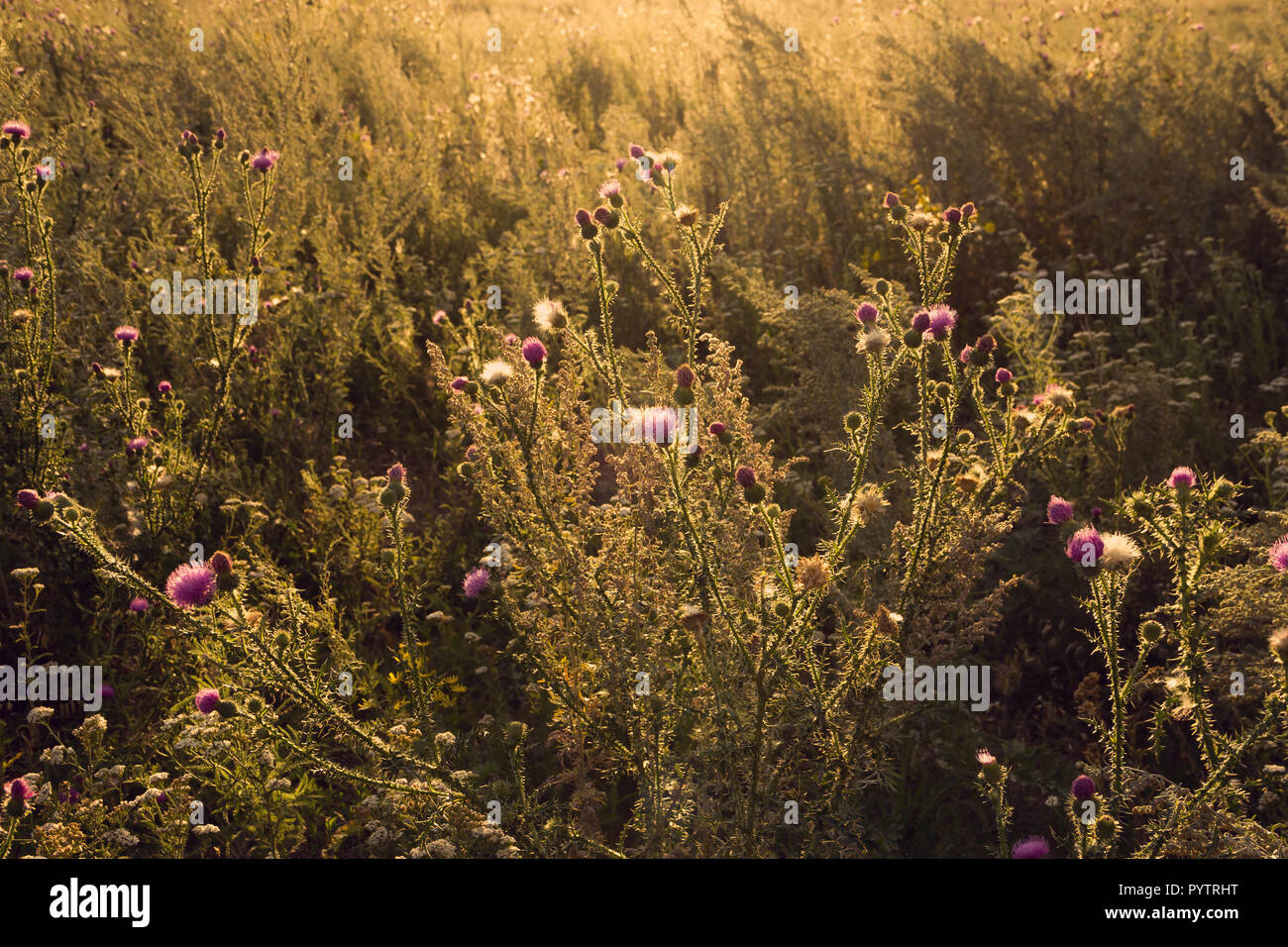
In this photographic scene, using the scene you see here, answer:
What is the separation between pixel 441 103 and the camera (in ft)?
21.0

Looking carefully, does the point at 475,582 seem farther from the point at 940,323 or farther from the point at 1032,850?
the point at 1032,850

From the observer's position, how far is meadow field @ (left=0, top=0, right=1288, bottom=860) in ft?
6.25

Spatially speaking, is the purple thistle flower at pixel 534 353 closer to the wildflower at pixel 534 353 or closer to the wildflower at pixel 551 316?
the wildflower at pixel 534 353

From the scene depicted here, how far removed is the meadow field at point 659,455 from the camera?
1.91 m

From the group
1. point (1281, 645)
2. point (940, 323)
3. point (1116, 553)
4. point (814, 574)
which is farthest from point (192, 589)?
point (1281, 645)

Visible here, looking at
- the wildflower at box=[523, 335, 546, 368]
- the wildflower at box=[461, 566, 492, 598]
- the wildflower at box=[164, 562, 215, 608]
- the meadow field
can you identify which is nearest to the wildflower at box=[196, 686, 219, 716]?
the meadow field

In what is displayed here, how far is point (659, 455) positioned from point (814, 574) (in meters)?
0.50

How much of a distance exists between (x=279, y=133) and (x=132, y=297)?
1.15 metres

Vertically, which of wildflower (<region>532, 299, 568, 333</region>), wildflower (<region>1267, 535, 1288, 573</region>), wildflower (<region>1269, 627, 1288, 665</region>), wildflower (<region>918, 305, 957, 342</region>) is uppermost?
wildflower (<region>532, 299, 568, 333</region>)

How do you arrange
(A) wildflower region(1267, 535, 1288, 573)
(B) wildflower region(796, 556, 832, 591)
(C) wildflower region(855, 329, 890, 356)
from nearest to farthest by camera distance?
(B) wildflower region(796, 556, 832, 591) → (A) wildflower region(1267, 535, 1288, 573) → (C) wildflower region(855, 329, 890, 356)

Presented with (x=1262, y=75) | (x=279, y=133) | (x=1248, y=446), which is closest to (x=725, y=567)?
(x=1248, y=446)

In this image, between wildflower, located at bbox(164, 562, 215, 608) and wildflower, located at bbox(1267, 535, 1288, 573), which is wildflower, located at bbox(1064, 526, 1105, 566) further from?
wildflower, located at bbox(164, 562, 215, 608)

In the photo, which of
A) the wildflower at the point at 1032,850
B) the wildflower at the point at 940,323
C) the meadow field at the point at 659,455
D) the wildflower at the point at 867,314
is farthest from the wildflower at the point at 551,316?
the wildflower at the point at 1032,850

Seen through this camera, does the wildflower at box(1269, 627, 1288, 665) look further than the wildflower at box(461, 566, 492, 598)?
No
